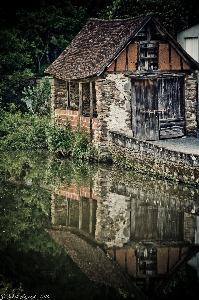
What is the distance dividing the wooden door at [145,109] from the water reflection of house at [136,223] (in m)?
5.66

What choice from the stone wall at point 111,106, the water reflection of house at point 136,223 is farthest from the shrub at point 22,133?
the water reflection of house at point 136,223

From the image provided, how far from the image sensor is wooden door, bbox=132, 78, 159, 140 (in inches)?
986

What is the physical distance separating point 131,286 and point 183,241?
2.70 meters

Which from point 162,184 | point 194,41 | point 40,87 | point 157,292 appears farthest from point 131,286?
point 40,87

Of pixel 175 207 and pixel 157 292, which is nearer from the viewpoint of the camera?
pixel 157 292

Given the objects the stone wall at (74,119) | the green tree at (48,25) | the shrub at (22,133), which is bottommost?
the shrub at (22,133)

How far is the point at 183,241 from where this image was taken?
1337 centimetres

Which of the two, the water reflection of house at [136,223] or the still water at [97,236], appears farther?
the water reflection of house at [136,223]

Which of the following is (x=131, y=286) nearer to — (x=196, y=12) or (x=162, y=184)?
(x=162, y=184)

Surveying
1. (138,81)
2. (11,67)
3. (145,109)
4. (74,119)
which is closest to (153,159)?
(145,109)

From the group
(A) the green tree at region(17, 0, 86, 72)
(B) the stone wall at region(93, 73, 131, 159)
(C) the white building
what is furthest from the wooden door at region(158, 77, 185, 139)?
(A) the green tree at region(17, 0, 86, 72)

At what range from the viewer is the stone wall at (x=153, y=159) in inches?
737

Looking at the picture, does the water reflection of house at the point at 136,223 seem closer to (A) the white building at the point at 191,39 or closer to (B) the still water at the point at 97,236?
(B) the still water at the point at 97,236

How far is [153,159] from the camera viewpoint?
810 inches
